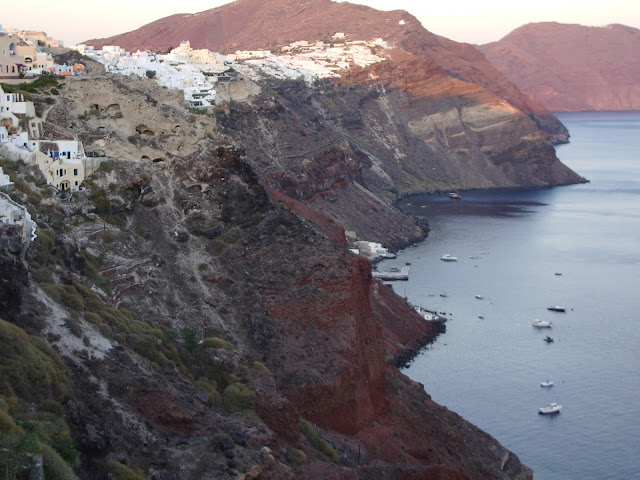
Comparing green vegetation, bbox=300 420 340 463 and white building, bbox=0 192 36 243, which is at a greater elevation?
white building, bbox=0 192 36 243

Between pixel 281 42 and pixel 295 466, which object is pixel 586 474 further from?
pixel 281 42

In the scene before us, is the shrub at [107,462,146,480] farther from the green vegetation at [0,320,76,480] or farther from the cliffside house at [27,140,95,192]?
the cliffside house at [27,140,95,192]

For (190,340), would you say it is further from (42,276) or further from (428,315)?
(428,315)

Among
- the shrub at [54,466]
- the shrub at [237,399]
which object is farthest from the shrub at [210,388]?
the shrub at [54,466]

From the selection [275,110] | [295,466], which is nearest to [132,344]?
[295,466]

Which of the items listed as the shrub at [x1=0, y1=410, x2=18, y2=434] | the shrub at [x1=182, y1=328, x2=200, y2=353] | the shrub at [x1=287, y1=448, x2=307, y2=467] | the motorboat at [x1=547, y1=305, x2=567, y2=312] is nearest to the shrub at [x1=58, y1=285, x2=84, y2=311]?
the shrub at [x1=182, y1=328, x2=200, y2=353]

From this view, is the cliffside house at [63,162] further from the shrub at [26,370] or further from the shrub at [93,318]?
the shrub at [26,370]
